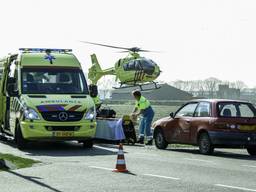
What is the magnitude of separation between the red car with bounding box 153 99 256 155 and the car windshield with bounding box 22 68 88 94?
305cm

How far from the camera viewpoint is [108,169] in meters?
12.9

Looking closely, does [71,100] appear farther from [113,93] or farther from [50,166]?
[113,93]

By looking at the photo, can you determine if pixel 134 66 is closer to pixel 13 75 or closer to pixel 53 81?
pixel 13 75

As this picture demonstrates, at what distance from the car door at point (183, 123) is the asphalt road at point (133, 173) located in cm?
124

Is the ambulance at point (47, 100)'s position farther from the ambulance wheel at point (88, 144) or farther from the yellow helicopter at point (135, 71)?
the yellow helicopter at point (135, 71)

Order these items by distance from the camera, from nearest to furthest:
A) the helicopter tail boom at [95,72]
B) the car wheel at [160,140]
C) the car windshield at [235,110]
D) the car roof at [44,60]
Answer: the car windshield at [235,110], the car roof at [44,60], the car wheel at [160,140], the helicopter tail boom at [95,72]

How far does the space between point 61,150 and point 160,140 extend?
3318mm

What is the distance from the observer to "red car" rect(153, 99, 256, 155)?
55.3 ft

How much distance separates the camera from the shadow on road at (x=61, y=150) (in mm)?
16625

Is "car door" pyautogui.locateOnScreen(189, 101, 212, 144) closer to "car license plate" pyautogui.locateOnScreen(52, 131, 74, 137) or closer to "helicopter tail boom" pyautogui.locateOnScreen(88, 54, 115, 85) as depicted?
"car license plate" pyautogui.locateOnScreen(52, 131, 74, 137)

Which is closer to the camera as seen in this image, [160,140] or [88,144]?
[88,144]

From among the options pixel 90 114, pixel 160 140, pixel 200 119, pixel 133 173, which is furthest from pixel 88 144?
pixel 133 173

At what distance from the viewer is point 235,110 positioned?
17438 mm

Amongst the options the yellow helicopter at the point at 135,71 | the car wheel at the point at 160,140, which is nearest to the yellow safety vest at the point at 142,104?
the car wheel at the point at 160,140
